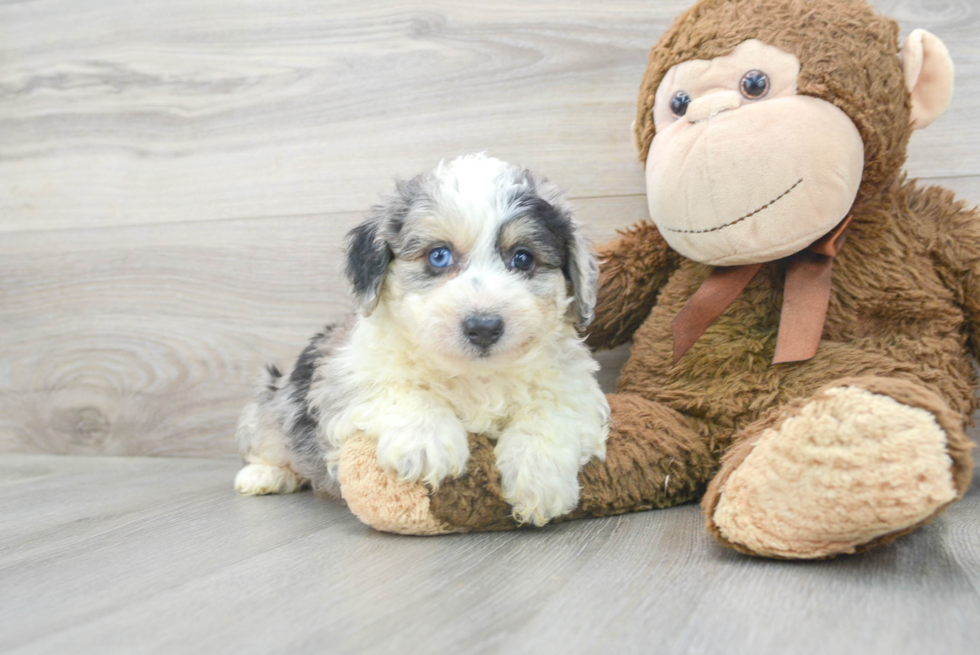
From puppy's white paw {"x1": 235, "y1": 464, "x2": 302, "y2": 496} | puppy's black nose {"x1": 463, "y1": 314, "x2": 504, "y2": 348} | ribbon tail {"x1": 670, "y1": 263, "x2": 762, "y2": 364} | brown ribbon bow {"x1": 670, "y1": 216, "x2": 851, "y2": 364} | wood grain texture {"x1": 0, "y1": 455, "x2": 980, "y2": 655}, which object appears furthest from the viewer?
puppy's white paw {"x1": 235, "y1": 464, "x2": 302, "y2": 496}

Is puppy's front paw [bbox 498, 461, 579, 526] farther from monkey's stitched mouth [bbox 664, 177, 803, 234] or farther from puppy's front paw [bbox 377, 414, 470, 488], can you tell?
monkey's stitched mouth [bbox 664, 177, 803, 234]

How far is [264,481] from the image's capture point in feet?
7.50

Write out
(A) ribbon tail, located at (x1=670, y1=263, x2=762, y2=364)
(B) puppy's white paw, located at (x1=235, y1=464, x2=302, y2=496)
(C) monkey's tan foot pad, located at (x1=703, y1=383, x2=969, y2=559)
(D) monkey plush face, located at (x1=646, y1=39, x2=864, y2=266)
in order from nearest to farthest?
(C) monkey's tan foot pad, located at (x1=703, y1=383, x2=969, y2=559) < (D) monkey plush face, located at (x1=646, y1=39, x2=864, y2=266) < (A) ribbon tail, located at (x1=670, y1=263, x2=762, y2=364) < (B) puppy's white paw, located at (x1=235, y1=464, x2=302, y2=496)

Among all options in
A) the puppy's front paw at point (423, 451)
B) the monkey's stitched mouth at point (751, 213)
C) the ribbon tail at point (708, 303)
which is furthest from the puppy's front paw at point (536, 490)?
the monkey's stitched mouth at point (751, 213)

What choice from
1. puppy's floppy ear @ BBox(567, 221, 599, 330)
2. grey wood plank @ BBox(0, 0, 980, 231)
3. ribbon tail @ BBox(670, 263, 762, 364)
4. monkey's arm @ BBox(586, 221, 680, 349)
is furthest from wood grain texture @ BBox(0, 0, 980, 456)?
puppy's floppy ear @ BBox(567, 221, 599, 330)

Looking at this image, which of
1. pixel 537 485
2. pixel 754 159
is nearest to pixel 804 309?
pixel 754 159

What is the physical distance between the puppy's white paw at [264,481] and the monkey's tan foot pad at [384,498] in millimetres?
658

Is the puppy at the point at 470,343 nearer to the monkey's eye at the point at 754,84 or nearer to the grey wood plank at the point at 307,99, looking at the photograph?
the monkey's eye at the point at 754,84

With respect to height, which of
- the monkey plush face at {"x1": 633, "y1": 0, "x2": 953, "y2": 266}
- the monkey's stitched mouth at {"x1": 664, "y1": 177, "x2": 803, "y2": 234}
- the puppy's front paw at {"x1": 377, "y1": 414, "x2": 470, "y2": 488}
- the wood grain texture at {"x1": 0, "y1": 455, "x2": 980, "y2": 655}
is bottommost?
the wood grain texture at {"x1": 0, "y1": 455, "x2": 980, "y2": 655}

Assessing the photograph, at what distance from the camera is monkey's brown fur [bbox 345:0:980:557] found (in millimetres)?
1723

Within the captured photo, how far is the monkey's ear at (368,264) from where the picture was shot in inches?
70.8

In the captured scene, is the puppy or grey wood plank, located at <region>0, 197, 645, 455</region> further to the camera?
grey wood plank, located at <region>0, 197, 645, 455</region>

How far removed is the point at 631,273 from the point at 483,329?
2.39ft

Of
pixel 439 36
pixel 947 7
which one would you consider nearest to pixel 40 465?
pixel 439 36
